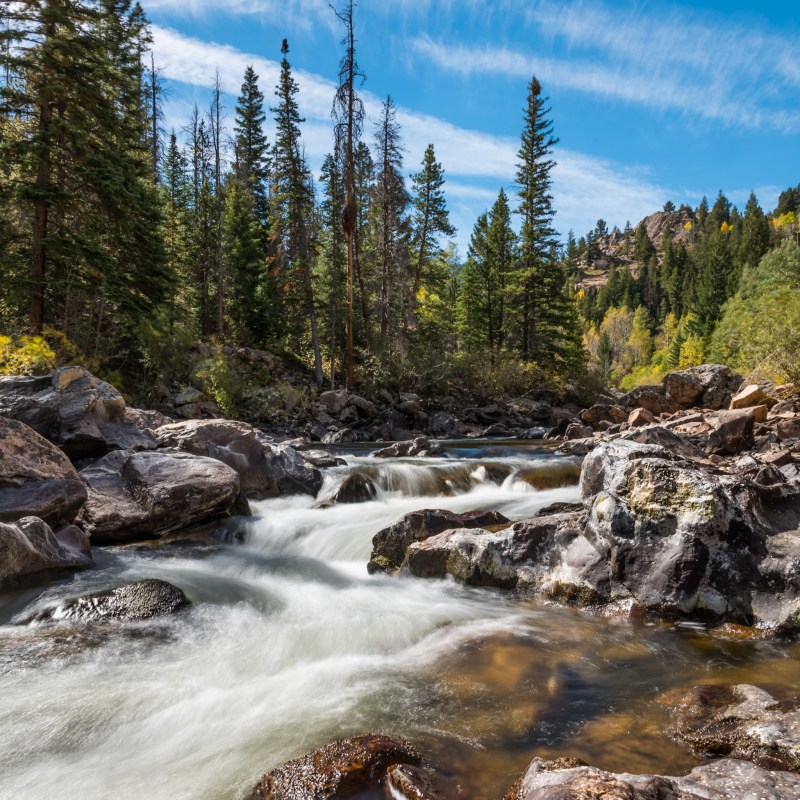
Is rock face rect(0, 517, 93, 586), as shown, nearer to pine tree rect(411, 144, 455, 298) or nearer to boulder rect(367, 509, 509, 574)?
boulder rect(367, 509, 509, 574)

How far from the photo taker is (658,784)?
236 cm

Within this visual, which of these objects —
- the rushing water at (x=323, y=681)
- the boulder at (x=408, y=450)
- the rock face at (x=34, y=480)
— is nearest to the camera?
the rushing water at (x=323, y=681)

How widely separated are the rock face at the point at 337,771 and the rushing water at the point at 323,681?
0.82 feet

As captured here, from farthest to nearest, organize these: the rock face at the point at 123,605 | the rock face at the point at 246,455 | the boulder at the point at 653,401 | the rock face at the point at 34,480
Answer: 1. the boulder at the point at 653,401
2. the rock face at the point at 246,455
3. the rock face at the point at 34,480
4. the rock face at the point at 123,605

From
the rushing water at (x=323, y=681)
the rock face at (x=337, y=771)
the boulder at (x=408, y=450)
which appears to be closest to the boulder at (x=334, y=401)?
the boulder at (x=408, y=450)

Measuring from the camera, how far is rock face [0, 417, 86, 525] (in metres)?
6.79

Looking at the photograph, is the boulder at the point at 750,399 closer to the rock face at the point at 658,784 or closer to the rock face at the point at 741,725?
the rock face at the point at 741,725

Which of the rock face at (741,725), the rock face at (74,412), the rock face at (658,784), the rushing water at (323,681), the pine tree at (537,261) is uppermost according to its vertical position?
the pine tree at (537,261)

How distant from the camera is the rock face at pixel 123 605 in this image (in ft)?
17.5

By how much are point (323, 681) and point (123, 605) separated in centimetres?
246

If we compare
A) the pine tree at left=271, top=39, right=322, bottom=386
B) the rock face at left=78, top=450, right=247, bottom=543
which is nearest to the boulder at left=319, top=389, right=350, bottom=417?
the pine tree at left=271, top=39, right=322, bottom=386

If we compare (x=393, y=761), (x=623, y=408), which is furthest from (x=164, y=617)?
(x=623, y=408)

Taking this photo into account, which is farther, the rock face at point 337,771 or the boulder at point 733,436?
the boulder at point 733,436

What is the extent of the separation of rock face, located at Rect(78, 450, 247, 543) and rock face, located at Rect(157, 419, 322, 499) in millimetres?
1282
